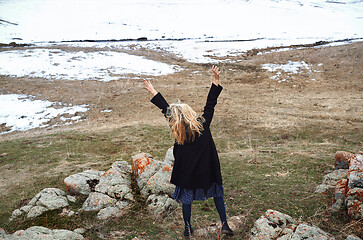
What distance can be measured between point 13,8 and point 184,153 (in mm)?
74431

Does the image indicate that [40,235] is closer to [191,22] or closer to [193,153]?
[193,153]

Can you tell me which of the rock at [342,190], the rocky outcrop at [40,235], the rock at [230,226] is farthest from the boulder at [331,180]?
the rocky outcrop at [40,235]

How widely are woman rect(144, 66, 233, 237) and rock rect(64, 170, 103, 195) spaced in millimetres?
3018

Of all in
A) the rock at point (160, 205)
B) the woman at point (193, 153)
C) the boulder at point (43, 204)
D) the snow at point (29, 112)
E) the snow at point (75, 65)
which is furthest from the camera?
the snow at point (75, 65)

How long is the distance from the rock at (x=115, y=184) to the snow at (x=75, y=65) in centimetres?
1601

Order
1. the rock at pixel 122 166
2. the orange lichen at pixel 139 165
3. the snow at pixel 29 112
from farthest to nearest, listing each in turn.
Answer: the snow at pixel 29 112, the rock at pixel 122 166, the orange lichen at pixel 139 165

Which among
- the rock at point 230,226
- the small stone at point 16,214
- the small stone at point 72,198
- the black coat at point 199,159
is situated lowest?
the small stone at point 16,214

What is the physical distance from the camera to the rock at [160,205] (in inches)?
203

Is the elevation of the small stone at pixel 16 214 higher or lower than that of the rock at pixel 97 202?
lower

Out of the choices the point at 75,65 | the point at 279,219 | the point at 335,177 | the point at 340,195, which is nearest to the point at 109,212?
the point at 279,219

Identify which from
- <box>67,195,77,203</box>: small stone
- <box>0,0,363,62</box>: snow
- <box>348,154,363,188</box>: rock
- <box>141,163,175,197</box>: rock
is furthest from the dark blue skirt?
<box>0,0,363,62</box>: snow

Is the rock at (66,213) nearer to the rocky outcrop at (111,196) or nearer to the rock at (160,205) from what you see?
the rocky outcrop at (111,196)

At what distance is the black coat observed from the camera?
3.78 m

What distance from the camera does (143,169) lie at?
6250 millimetres
